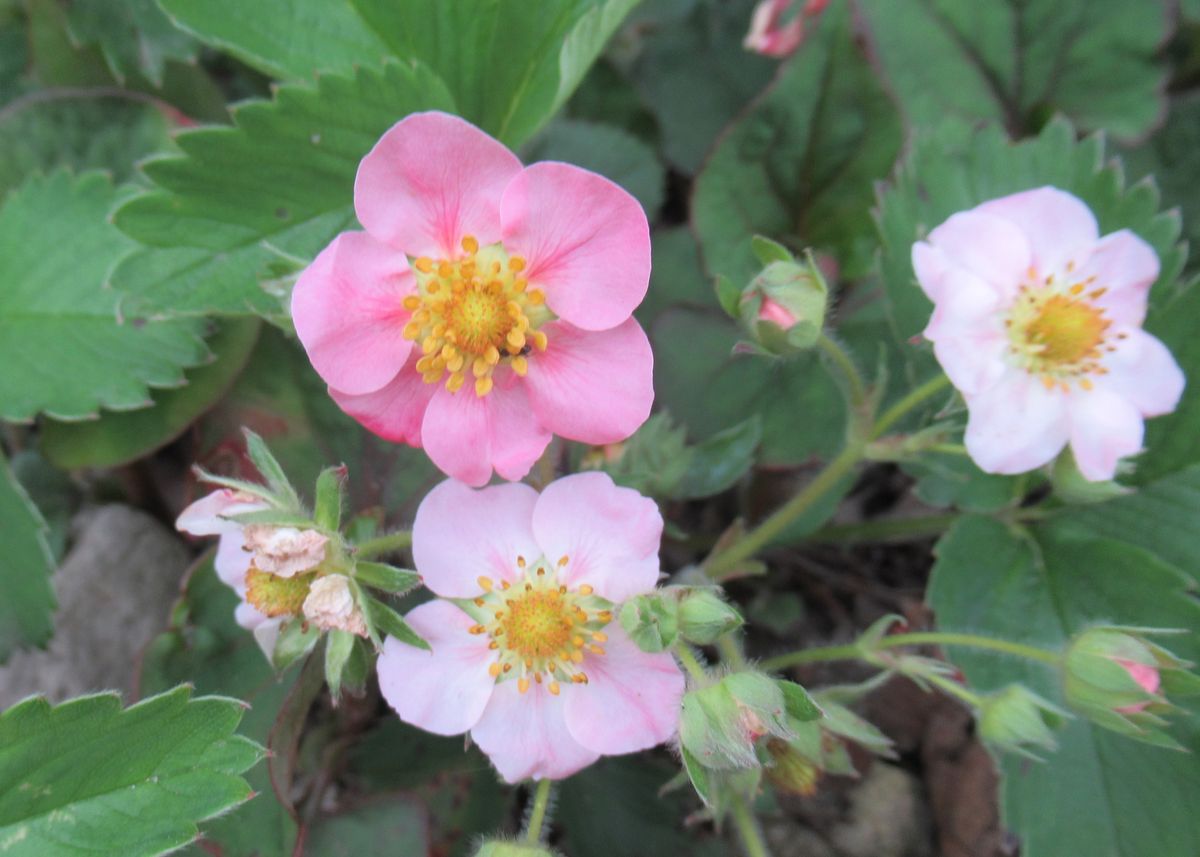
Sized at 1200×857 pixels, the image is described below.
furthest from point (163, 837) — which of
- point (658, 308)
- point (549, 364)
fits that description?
point (658, 308)

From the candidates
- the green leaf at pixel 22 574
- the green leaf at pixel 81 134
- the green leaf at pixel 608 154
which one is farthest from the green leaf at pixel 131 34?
the green leaf at pixel 22 574

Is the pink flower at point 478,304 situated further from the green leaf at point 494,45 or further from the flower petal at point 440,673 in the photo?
the green leaf at point 494,45

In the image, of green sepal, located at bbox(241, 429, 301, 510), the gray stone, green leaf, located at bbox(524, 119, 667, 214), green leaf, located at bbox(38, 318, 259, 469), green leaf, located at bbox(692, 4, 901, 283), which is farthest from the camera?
green leaf, located at bbox(524, 119, 667, 214)

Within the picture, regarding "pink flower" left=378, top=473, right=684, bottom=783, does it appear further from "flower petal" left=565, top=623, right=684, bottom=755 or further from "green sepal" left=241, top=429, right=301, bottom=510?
"green sepal" left=241, top=429, right=301, bottom=510

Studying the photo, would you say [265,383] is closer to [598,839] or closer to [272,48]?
[272,48]

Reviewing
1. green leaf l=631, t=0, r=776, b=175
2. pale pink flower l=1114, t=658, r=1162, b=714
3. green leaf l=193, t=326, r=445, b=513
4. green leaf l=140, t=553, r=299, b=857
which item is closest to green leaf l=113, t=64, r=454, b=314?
green leaf l=193, t=326, r=445, b=513

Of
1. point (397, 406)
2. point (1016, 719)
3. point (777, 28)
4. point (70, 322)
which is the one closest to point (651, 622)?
point (397, 406)
